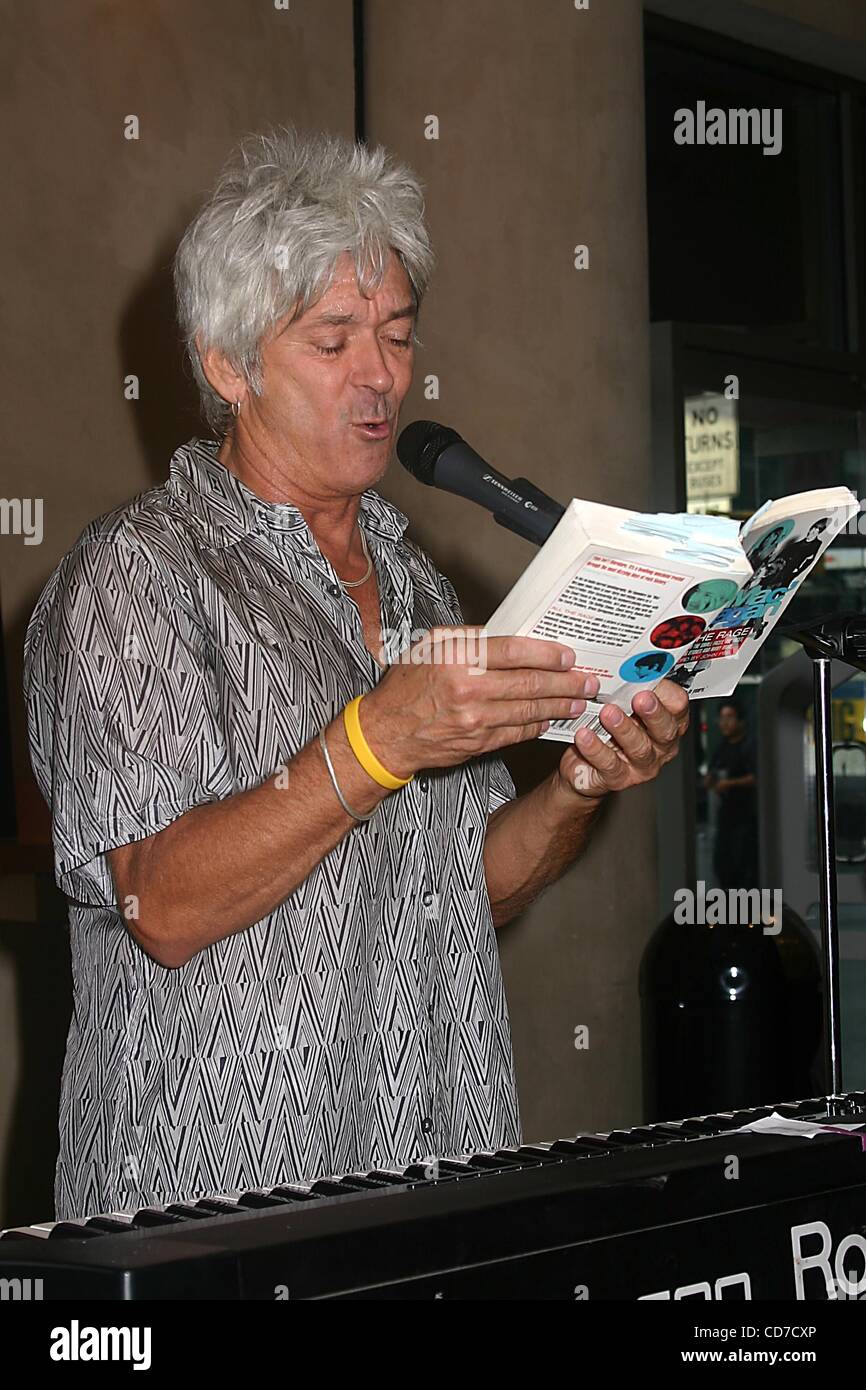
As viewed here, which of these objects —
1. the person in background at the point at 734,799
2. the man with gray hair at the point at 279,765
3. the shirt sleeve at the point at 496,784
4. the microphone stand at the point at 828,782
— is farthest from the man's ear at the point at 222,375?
the person in background at the point at 734,799

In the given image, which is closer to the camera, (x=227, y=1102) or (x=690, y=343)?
(x=227, y=1102)

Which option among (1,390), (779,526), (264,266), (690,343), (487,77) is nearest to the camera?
(779,526)

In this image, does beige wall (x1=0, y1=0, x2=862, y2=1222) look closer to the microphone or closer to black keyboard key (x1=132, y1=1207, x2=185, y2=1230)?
the microphone

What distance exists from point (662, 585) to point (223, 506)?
59 centimetres

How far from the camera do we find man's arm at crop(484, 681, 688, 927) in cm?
169

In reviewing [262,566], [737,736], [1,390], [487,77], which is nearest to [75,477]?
[1,390]

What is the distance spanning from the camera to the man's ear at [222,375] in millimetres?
1825

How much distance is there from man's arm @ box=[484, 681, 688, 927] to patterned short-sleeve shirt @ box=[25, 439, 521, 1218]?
0.15m

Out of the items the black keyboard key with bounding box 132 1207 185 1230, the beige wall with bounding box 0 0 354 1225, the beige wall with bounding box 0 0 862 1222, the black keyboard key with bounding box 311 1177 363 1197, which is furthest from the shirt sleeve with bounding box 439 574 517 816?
the beige wall with bounding box 0 0 862 1222

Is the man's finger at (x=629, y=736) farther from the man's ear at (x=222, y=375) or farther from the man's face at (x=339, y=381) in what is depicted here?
the man's ear at (x=222, y=375)

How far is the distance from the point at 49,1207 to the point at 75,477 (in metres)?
1.46

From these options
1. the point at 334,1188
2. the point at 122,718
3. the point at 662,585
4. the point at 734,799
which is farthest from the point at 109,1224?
the point at 734,799

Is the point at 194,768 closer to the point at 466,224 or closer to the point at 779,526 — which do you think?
the point at 779,526

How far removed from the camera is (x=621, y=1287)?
1291mm
